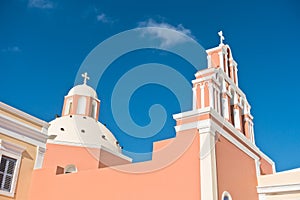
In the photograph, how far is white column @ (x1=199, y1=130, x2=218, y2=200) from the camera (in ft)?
32.5

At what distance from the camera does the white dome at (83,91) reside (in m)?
24.0

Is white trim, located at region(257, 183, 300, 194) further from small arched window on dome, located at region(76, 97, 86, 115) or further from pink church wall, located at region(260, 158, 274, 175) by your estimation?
small arched window on dome, located at region(76, 97, 86, 115)

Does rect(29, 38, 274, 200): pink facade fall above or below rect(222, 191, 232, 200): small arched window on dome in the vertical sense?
above

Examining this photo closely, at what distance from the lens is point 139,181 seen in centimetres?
1128

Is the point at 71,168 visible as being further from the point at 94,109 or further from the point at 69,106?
the point at 94,109

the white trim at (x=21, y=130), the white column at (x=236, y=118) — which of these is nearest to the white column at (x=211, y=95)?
the white column at (x=236, y=118)

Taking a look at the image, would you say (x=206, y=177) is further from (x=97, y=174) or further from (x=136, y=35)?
(x=136, y=35)

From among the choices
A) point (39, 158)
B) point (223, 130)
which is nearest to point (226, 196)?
point (223, 130)

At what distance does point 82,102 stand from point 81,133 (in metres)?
3.77

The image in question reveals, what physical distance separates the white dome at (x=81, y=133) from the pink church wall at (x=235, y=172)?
793 cm

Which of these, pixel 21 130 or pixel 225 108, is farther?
pixel 21 130

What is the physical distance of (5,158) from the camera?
12781 millimetres

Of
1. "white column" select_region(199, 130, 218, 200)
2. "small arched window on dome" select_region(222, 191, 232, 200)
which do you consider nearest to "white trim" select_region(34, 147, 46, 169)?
"white column" select_region(199, 130, 218, 200)

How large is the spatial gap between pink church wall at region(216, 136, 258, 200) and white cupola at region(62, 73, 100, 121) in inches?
497
